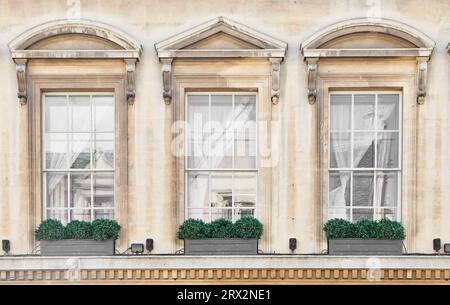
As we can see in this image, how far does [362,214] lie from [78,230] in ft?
15.2

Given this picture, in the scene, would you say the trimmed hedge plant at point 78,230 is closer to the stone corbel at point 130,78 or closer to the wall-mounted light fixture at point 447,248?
the stone corbel at point 130,78

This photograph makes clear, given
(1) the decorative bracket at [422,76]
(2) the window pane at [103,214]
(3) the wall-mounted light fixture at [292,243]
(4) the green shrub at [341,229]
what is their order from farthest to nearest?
(2) the window pane at [103,214], (3) the wall-mounted light fixture at [292,243], (4) the green shrub at [341,229], (1) the decorative bracket at [422,76]

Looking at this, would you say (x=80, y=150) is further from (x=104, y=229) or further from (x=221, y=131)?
(x=221, y=131)

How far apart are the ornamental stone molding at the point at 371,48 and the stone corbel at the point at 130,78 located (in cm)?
269

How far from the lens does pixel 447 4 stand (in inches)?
255

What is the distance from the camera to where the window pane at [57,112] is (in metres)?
6.77

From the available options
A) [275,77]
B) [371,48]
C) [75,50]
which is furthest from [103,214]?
[371,48]

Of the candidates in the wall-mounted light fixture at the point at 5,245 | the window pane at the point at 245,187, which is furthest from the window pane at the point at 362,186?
the wall-mounted light fixture at the point at 5,245

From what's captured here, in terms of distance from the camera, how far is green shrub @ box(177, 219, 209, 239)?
646 cm

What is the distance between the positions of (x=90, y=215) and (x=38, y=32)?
306 cm

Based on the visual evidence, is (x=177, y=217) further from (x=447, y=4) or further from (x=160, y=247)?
(x=447, y=4)

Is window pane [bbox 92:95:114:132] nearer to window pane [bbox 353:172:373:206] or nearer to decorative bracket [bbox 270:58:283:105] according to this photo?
decorative bracket [bbox 270:58:283:105]

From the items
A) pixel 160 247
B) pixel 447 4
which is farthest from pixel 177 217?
pixel 447 4

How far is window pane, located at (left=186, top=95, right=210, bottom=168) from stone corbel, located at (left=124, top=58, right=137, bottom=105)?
0.92 meters
